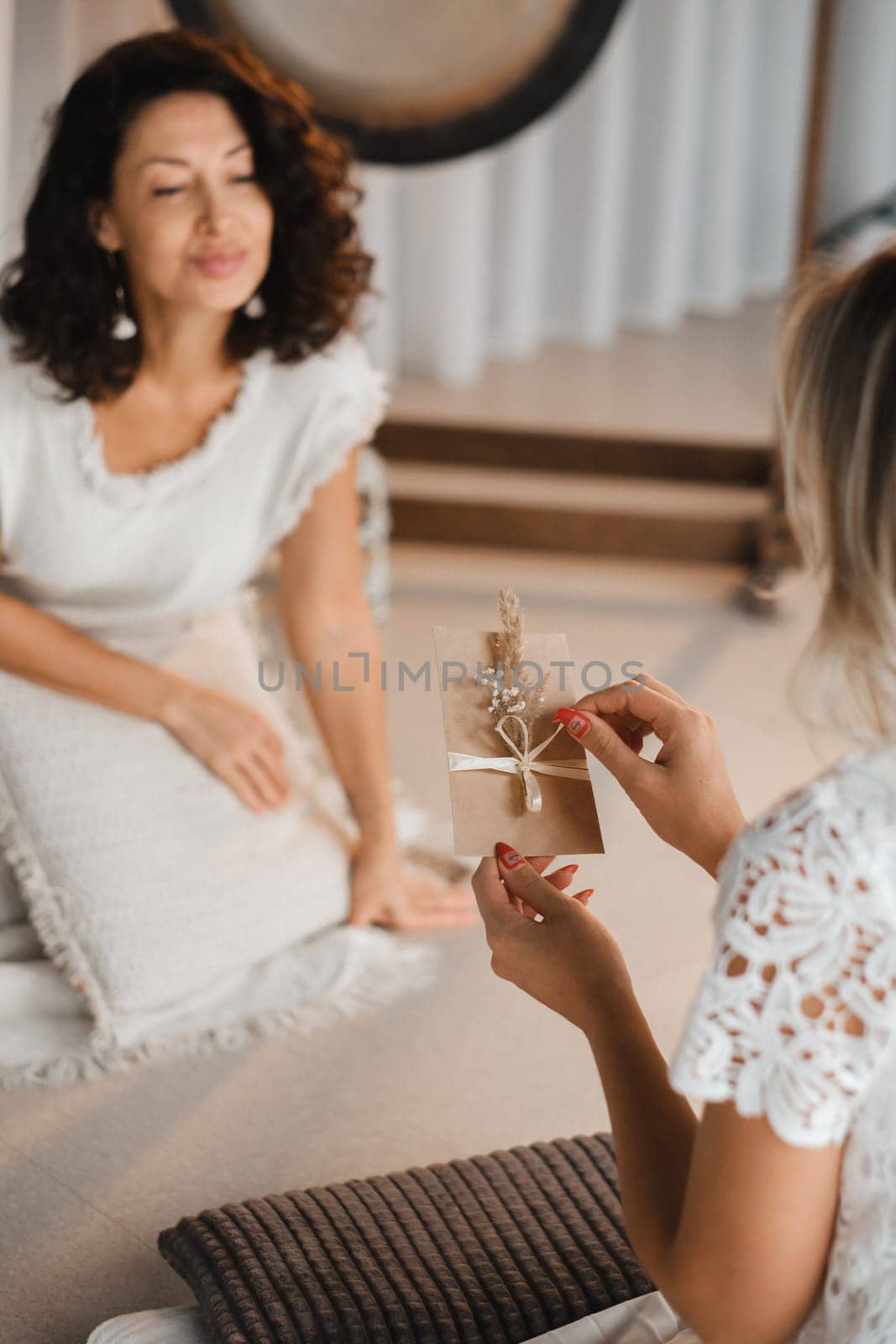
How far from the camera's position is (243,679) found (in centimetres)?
192

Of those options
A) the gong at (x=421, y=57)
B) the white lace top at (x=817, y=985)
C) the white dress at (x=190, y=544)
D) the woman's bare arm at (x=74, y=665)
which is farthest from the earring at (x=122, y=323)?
the white lace top at (x=817, y=985)

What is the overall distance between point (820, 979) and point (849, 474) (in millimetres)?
237

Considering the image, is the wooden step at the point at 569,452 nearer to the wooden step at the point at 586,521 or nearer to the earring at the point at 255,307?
the wooden step at the point at 586,521

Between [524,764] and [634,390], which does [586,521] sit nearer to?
[634,390]

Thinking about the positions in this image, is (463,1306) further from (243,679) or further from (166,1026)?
(243,679)

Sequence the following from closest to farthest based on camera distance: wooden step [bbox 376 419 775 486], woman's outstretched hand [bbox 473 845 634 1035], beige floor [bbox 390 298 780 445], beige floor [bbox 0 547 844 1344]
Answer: woman's outstretched hand [bbox 473 845 634 1035]
beige floor [bbox 0 547 844 1344]
wooden step [bbox 376 419 775 486]
beige floor [bbox 390 298 780 445]

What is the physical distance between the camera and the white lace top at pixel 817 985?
27.7 inches

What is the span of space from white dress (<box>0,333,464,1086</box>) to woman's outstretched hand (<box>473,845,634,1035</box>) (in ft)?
2.55

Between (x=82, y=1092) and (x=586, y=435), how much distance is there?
7.32 ft

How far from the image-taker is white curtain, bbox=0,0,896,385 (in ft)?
13.1

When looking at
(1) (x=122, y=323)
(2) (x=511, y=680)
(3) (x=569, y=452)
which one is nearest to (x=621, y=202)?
(3) (x=569, y=452)

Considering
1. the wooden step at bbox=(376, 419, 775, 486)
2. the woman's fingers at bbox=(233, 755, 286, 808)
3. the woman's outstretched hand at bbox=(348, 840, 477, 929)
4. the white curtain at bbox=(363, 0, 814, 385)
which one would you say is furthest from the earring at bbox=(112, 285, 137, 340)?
the white curtain at bbox=(363, 0, 814, 385)

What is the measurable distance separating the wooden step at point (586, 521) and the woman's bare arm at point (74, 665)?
152 cm

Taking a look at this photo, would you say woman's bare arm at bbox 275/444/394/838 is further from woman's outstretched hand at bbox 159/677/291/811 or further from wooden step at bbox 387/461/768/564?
wooden step at bbox 387/461/768/564
